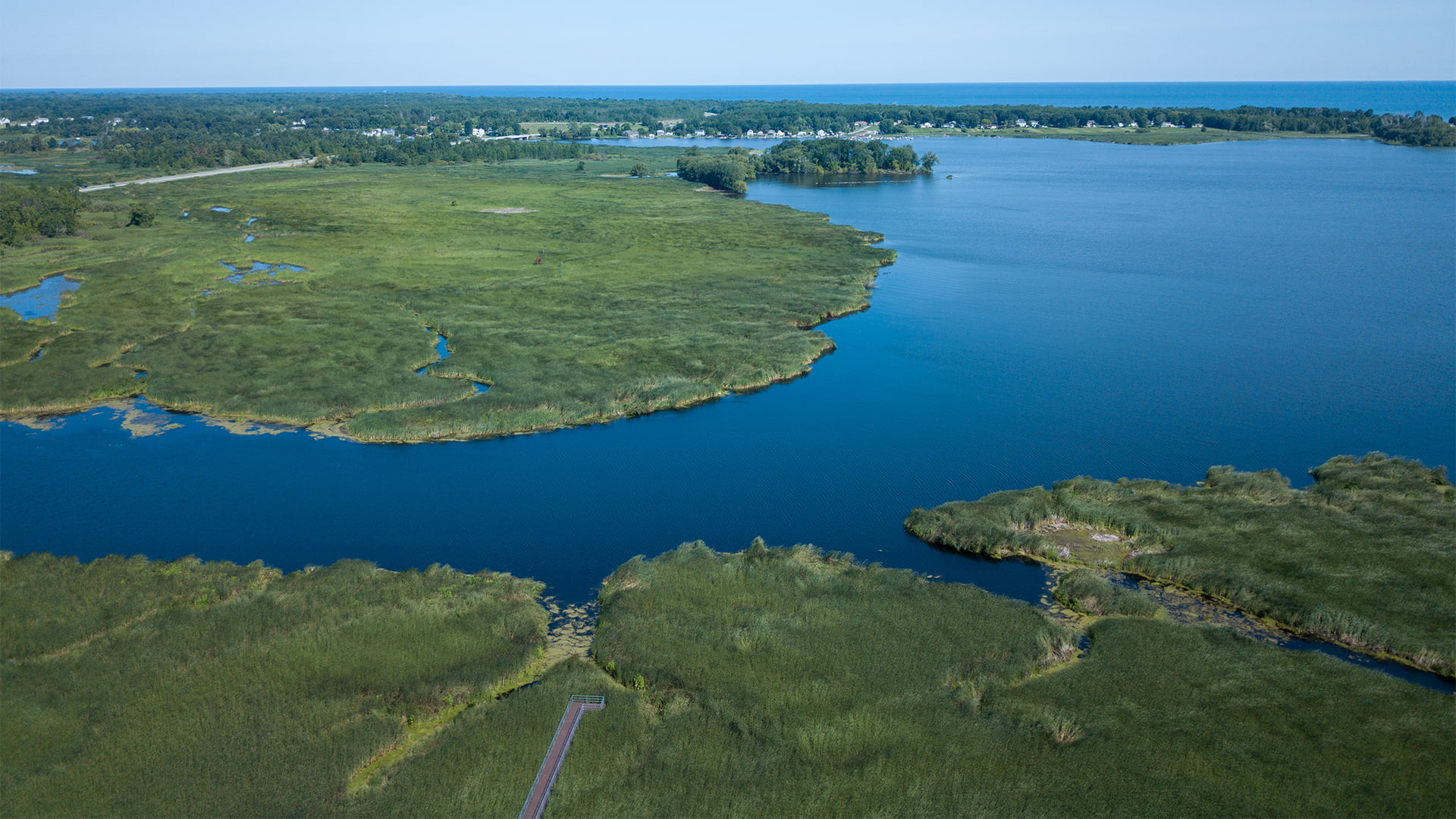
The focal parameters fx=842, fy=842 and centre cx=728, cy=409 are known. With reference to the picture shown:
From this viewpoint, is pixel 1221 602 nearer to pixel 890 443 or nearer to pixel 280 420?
pixel 890 443

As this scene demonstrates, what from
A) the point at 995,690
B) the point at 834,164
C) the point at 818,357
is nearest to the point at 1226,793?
the point at 995,690

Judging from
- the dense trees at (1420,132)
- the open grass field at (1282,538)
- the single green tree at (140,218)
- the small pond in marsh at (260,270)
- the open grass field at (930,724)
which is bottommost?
the open grass field at (930,724)

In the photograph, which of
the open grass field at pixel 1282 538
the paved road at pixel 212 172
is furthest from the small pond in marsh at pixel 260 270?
the paved road at pixel 212 172

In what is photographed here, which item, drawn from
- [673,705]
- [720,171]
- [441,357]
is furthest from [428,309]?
[720,171]

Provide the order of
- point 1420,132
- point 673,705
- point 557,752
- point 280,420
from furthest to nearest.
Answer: point 1420,132 < point 280,420 < point 673,705 < point 557,752

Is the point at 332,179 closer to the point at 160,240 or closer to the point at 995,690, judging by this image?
the point at 160,240

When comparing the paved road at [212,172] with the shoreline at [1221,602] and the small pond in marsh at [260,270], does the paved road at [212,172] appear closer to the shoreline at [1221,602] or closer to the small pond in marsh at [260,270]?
the small pond in marsh at [260,270]
